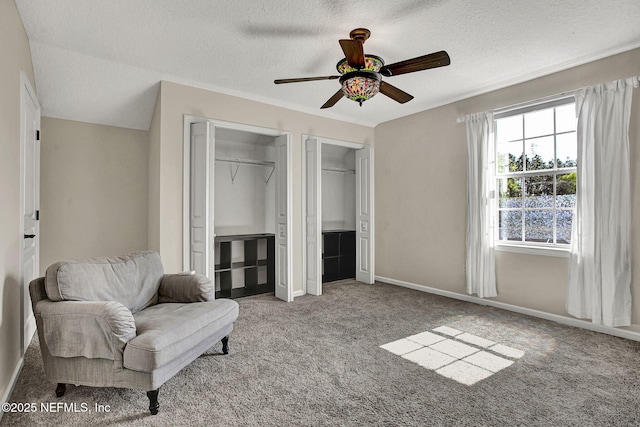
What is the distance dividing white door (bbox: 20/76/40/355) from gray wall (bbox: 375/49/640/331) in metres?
4.47

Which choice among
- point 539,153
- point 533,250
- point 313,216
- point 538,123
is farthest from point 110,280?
point 538,123

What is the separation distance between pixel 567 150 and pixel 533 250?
1.13 metres

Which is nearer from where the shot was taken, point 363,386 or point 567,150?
point 363,386

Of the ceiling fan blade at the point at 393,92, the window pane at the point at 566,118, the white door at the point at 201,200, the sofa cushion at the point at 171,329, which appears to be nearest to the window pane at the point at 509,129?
the window pane at the point at 566,118

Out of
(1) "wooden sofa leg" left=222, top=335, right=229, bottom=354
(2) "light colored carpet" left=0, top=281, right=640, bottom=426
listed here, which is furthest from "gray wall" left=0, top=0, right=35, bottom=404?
(1) "wooden sofa leg" left=222, top=335, right=229, bottom=354

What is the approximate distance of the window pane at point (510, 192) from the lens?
406cm

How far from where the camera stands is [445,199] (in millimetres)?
4758

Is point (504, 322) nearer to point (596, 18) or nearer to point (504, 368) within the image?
point (504, 368)

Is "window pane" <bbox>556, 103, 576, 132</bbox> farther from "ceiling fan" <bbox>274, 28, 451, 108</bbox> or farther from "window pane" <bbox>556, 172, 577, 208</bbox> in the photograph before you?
"ceiling fan" <bbox>274, 28, 451, 108</bbox>

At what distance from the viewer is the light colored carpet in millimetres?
1982

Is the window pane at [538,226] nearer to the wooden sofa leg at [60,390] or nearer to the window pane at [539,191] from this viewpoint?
the window pane at [539,191]

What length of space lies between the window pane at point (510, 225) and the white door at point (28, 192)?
4.83 meters

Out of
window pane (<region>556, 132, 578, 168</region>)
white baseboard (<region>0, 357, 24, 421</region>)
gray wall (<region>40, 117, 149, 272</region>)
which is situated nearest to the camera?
white baseboard (<region>0, 357, 24, 421</region>)

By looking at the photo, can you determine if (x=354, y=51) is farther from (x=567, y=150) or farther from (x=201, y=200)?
(x=567, y=150)
